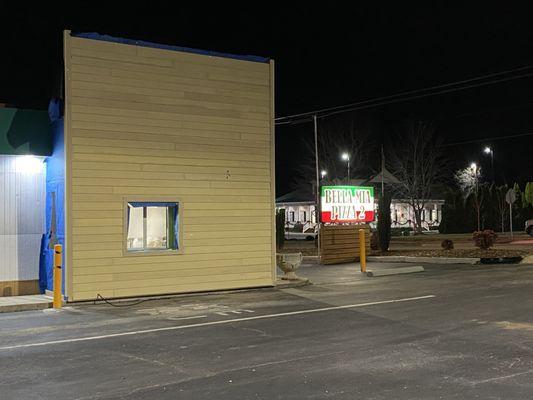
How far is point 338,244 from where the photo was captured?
23750mm

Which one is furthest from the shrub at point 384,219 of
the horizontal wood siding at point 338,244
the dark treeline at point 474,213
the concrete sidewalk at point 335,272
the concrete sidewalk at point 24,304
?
the dark treeline at point 474,213

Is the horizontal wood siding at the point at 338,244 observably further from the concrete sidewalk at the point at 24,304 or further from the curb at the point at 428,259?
the concrete sidewalk at the point at 24,304

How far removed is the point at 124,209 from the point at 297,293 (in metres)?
4.51

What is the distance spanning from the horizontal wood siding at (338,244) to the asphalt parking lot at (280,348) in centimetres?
909

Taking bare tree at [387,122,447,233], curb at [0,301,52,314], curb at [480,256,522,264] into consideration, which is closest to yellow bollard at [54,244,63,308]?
curb at [0,301,52,314]

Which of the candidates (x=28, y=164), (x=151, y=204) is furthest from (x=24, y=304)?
(x=28, y=164)

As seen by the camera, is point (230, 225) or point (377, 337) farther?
point (230, 225)

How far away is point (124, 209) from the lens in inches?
542

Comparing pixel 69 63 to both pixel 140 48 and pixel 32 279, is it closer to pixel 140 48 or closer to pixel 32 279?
pixel 140 48

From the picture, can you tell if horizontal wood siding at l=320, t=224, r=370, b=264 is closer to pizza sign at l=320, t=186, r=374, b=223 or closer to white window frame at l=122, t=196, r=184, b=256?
pizza sign at l=320, t=186, r=374, b=223

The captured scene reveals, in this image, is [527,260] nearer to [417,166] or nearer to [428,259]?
[428,259]

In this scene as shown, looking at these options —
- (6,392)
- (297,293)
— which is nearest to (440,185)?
(297,293)

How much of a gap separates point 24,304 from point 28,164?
12.0ft

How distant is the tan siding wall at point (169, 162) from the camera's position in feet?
43.9
